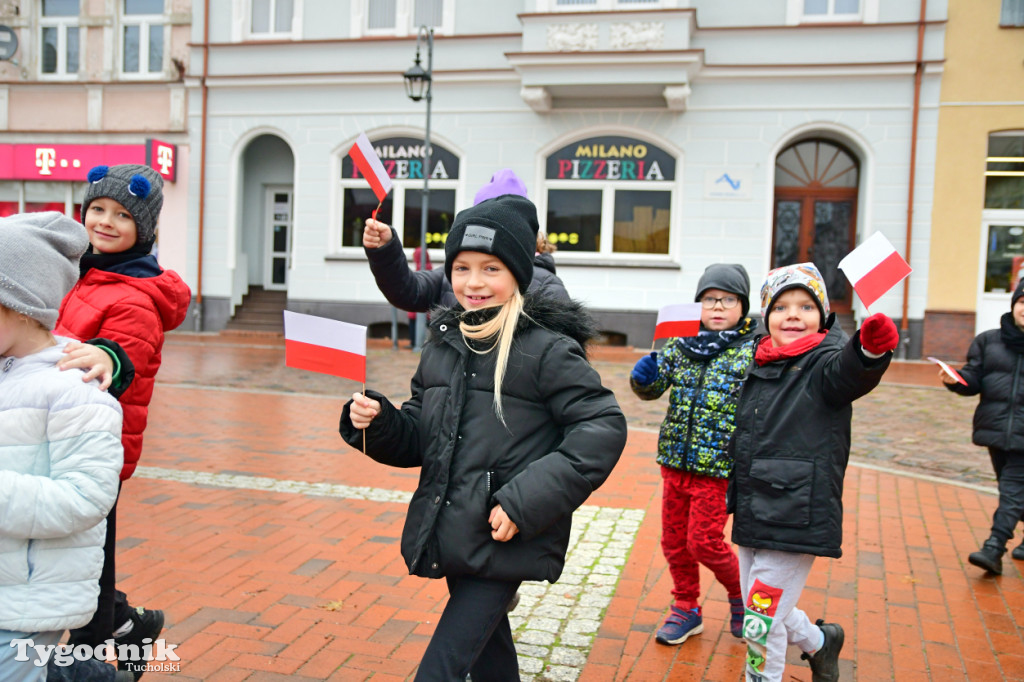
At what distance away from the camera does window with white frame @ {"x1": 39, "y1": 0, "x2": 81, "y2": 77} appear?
18.5 metres

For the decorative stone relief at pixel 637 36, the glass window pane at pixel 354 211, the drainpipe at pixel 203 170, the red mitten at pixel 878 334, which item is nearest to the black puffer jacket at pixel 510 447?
the red mitten at pixel 878 334

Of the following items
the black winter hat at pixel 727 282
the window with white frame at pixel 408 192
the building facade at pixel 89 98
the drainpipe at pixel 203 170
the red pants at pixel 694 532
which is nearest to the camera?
the red pants at pixel 694 532

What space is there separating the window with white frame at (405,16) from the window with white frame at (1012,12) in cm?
981

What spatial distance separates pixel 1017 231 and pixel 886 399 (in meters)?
6.57

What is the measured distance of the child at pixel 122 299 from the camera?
8.79ft

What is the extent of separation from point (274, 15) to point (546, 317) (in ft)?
56.0

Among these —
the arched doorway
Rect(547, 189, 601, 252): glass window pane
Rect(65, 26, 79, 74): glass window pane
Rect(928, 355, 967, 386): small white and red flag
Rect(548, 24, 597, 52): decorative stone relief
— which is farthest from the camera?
Rect(65, 26, 79, 74): glass window pane

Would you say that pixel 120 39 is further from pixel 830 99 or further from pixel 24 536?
pixel 24 536

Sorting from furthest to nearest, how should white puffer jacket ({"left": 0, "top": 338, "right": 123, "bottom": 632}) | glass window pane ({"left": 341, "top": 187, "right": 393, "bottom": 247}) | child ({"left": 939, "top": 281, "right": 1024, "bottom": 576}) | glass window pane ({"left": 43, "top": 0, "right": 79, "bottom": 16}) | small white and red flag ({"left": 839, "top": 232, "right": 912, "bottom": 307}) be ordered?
1. glass window pane ({"left": 43, "top": 0, "right": 79, "bottom": 16})
2. glass window pane ({"left": 341, "top": 187, "right": 393, "bottom": 247})
3. child ({"left": 939, "top": 281, "right": 1024, "bottom": 576})
4. small white and red flag ({"left": 839, "top": 232, "right": 912, "bottom": 307})
5. white puffer jacket ({"left": 0, "top": 338, "right": 123, "bottom": 632})

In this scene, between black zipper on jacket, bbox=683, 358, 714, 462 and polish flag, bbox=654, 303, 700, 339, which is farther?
black zipper on jacket, bbox=683, 358, 714, 462

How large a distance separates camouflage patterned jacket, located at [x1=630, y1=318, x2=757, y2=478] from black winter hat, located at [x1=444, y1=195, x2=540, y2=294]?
1223 millimetres

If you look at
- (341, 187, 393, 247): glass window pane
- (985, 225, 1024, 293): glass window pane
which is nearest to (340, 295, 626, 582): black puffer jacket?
(985, 225, 1024, 293): glass window pane

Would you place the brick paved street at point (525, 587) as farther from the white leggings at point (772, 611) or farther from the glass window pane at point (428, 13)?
the glass window pane at point (428, 13)

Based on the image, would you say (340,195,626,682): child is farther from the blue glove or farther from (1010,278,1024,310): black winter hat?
(1010,278,1024,310): black winter hat
